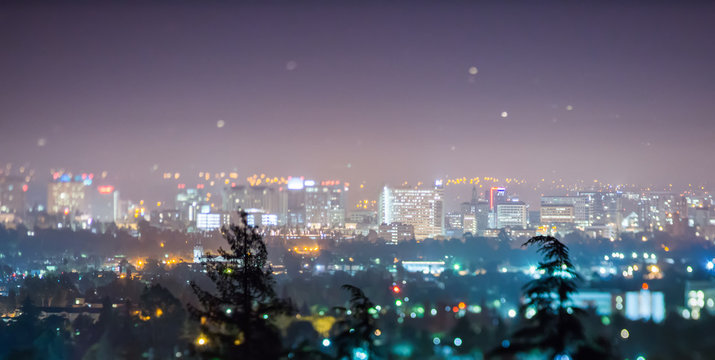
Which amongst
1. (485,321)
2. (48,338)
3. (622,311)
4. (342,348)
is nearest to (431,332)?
(485,321)

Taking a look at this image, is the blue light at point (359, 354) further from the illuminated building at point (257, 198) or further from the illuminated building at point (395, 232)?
the illuminated building at point (257, 198)

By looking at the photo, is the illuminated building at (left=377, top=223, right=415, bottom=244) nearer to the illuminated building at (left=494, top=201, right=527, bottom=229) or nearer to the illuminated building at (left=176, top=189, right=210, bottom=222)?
the illuminated building at (left=494, top=201, right=527, bottom=229)

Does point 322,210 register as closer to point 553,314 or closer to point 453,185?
point 453,185

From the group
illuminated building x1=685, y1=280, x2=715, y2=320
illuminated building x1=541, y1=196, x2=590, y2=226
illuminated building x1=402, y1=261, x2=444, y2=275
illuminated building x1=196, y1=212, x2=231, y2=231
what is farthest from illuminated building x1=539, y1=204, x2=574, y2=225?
illuminated building x1=196, y1=212, x2=231, y2=231

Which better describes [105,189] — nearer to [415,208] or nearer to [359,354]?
[415,208]

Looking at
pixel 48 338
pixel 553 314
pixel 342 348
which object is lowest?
pixel 48 338

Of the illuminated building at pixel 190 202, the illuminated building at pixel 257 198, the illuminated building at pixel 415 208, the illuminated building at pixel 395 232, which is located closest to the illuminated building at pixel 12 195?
the illuminated building at pixel 190 202
